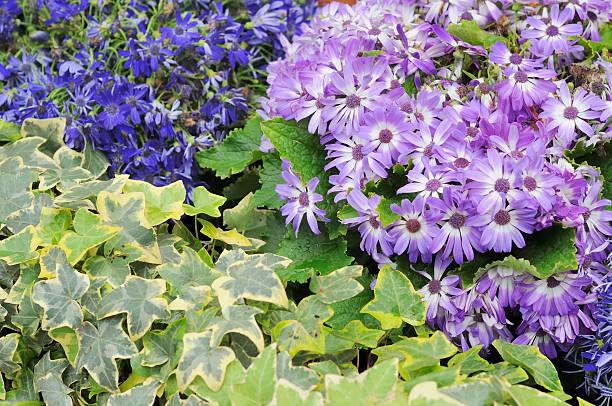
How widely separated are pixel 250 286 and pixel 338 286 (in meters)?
0.18

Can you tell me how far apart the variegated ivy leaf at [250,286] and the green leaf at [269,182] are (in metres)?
0.42

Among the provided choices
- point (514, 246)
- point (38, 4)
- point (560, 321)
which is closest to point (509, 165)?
point (514, 246)

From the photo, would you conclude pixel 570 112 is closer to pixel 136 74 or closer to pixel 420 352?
pixel 420 352

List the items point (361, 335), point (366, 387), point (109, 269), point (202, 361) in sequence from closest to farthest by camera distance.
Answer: point (366, 387) < point (202, 361) < point (361, 335) < point (109, 269)

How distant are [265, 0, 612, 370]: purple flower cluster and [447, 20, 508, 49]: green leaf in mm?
39

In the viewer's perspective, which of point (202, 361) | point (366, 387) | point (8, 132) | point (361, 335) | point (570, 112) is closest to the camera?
point (366, 387)

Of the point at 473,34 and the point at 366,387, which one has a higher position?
the point at 473,34

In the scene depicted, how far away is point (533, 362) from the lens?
52.5 inches

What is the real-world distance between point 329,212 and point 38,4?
3.54 feet

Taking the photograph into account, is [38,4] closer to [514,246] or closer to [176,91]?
[176,91]

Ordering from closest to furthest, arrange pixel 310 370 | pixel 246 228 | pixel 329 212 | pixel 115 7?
pixel 310 370 → pixel 329 212 → pixel 246 228 → pixel 115 7

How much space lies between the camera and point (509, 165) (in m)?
1.42

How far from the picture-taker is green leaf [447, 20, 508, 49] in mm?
1671

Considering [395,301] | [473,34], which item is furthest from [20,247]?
[473,34]
